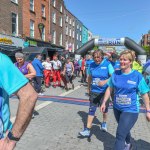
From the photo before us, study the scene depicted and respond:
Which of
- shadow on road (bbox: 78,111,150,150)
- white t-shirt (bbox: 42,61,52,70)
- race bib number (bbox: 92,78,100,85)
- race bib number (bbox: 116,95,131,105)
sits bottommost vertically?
shadow on road (bbox: 78,111,150,150)

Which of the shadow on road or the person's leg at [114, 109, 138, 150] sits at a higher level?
the person's leg at [114, 109, 138, 150]

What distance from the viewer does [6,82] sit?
67.3 inches

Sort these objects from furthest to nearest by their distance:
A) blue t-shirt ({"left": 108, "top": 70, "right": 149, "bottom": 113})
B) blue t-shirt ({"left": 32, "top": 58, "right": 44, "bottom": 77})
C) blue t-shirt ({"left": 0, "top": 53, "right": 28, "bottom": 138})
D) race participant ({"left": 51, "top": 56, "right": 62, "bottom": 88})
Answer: race participant ({"left": 51, "top": 56, "right": 62, "bottom": 88}) < blue t-shirt ({"left": 32, "top": 58, "right": 44, "bottom": 77}) < blue t-shirt ({"left": 108, "top": 70, "right": 149, "bottom": 113}) < blue t-shirt ({"left": 0, "top": 53, "right": 28, "bottom": 138})

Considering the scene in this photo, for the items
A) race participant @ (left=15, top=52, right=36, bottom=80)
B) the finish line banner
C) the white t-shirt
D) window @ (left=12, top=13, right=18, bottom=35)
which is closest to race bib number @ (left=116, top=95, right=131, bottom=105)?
race participant @ (left=15, top=52, right=36, bottom=80)

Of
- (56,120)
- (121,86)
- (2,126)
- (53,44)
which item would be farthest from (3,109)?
(53,44)

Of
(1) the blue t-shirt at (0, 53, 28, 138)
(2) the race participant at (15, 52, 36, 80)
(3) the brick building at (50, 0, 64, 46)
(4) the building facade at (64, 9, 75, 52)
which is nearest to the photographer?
(1) the blue t-shirt at (0, 53, 28, 138)

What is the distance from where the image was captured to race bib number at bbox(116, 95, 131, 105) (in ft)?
12.7

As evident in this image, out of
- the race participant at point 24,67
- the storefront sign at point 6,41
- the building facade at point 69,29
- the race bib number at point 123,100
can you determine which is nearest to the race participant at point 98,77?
the race bib number at point 123,100

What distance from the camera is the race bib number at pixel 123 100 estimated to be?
3882 mm

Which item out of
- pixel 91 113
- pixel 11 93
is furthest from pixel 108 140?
pixel 11 93

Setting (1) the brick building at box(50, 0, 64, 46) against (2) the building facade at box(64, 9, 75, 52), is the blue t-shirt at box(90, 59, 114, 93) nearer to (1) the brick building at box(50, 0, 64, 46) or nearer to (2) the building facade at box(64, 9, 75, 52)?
(1) the brick building at box(50, 0, 64, 46)

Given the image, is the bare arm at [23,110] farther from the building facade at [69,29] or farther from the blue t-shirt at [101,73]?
the building facade at [69,29]

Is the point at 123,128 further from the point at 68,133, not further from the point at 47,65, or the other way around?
the point at 47,65

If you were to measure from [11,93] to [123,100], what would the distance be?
2499 millimetres
